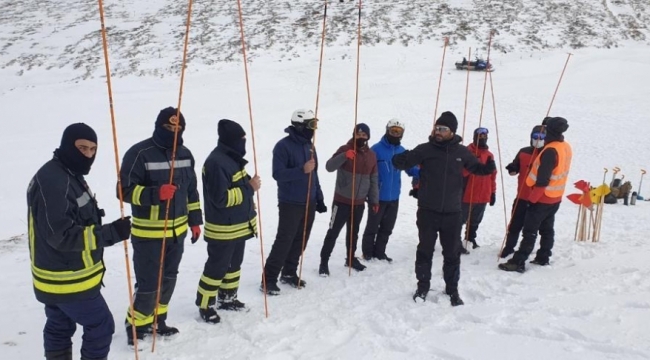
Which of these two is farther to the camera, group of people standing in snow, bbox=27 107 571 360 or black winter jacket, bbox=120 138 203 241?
black winter jacket, bbox=120 138 203 241

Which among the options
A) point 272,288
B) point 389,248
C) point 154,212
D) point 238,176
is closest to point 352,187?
point 272,288

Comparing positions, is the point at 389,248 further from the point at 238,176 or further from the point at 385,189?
the point at 238,176

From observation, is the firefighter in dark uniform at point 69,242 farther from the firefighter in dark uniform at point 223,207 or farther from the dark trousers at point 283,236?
the dark trousers at point 283,236

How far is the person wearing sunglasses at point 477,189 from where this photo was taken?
22.0 ft

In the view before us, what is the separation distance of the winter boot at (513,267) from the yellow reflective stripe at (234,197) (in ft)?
10.4

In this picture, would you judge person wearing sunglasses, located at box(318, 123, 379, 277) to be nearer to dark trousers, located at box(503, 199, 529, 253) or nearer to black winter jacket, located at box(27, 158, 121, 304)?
dark trousers, located at box(503, 199, 529, 253)

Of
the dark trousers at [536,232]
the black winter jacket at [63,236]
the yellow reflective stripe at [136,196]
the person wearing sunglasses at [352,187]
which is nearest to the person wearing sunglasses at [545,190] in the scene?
the dark trousers at [536,232]

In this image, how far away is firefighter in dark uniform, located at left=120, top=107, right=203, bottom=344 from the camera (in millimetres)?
3764

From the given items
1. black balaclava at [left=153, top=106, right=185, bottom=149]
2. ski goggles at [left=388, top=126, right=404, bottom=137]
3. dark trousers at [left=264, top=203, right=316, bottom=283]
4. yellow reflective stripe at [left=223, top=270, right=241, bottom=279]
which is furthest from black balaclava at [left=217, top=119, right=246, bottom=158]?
ski goggles at [left=388, top=126, right=404, bottom=137]

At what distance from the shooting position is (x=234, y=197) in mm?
4406

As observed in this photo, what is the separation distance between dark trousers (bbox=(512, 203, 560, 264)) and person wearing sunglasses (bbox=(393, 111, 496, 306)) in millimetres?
1233

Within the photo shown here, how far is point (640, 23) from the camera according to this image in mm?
26875

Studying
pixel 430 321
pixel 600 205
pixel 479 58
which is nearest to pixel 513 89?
pixel 479 58

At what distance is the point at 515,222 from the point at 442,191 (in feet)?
6.51
